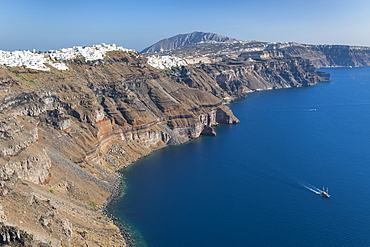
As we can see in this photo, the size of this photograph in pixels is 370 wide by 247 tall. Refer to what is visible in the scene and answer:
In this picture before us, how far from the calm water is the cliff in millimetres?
8371

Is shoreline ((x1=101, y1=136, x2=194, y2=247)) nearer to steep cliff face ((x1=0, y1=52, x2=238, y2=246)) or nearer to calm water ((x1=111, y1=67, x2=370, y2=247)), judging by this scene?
steep cliff face ((x1=0, y1=52, x2=238, y2=246))

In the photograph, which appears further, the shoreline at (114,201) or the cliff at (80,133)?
the shoreline at (114,201)

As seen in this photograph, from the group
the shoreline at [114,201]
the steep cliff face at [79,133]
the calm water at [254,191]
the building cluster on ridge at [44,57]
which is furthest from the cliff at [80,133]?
the calm water at [254,191]

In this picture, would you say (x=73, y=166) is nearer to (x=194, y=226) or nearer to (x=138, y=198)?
(x=138, y=198)

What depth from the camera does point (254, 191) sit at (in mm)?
93125

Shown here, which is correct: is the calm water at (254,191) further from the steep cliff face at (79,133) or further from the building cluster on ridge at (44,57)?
the building cluster on ridge at (44,57)

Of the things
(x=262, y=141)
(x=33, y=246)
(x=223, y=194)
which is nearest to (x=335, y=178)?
(x=223, y=194)

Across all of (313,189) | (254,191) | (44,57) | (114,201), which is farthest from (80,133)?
(313,189)

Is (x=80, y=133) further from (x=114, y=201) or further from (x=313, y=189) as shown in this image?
(x=313, y=189)

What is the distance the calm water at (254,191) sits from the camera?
2899 inches

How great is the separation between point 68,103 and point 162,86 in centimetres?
5743

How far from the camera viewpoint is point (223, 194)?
3629 inches

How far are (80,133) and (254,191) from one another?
54.6 m

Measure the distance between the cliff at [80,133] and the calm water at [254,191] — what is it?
27.5 feet
